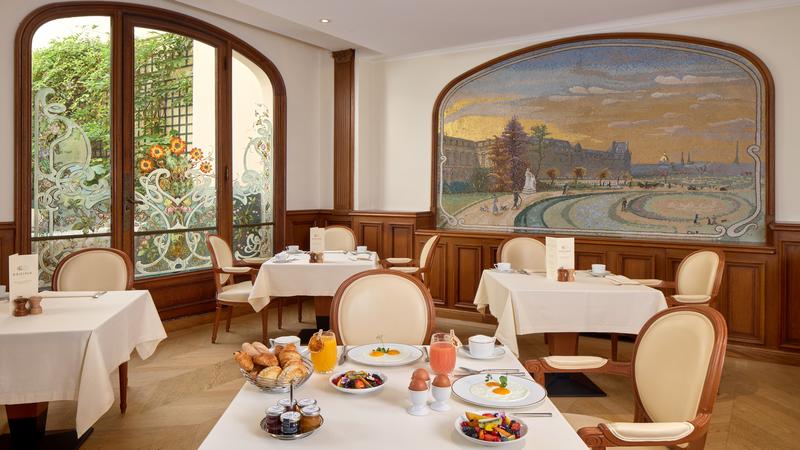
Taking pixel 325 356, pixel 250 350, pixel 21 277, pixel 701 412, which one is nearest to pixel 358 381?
pixel 325 356

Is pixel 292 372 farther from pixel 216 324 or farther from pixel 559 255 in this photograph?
pixel 216 324

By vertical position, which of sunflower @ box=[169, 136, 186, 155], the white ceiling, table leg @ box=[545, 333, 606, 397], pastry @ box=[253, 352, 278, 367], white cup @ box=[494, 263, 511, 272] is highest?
the white ceiling

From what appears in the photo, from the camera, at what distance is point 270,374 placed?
1620 millimetres

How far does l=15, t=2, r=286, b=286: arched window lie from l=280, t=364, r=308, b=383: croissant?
A: 3.64 meters

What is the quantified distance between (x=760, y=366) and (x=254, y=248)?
189 inches

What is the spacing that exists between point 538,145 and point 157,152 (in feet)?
12.1

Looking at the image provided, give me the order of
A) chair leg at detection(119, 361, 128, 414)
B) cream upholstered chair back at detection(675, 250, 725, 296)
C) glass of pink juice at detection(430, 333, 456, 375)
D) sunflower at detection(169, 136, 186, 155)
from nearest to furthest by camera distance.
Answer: glass of pink juice at detection(430, 333, 456, 375), chair leg at detection(119, 361, 128, 414), cream upholstered chair back at detection(675, 250, 725, 296), sunflower at detection(169, 136, 186, 155)

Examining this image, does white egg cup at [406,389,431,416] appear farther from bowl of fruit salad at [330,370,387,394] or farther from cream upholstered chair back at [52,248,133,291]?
Result: cream upholstered chair back at [52,248,133,291]

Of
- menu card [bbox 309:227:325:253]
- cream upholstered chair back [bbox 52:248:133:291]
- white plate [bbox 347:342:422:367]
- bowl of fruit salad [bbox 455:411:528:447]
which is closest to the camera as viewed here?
bowl of fruit salad [bbox 455:411:528:447]

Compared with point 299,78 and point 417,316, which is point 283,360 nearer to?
point 417,316

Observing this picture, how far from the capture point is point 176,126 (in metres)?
5.38

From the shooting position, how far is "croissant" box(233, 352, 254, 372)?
163 centimetres

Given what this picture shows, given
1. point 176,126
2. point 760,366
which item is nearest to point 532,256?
point 760,366

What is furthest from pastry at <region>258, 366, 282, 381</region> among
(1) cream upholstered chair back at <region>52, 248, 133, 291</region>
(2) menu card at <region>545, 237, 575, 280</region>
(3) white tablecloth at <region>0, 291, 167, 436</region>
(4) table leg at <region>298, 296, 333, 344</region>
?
(4) table leg at <region>298, 296, 333, 344</region>
